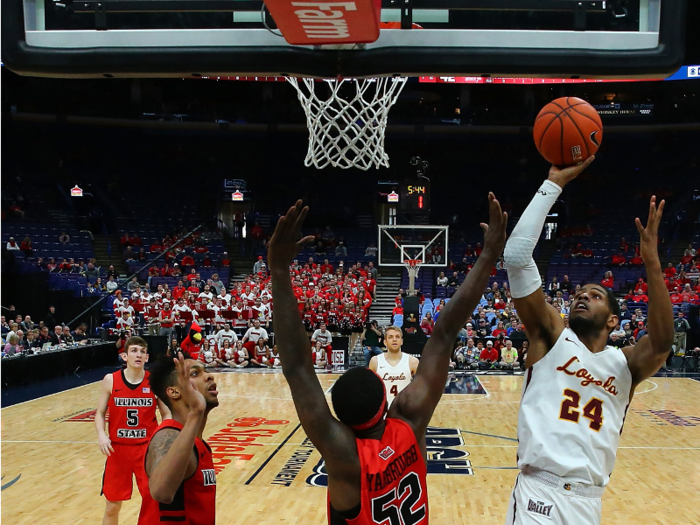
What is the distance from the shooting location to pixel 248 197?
2902 cm

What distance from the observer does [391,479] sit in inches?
79.2

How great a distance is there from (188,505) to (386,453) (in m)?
1.34

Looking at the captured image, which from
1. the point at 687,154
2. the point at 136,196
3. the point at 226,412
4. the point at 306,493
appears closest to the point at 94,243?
the point at 136,196

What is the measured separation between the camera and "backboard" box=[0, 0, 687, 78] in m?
3.28

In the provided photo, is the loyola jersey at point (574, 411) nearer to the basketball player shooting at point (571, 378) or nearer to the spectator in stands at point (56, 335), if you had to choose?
the basketball player shooting at point (571, 378)

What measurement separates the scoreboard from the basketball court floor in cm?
1620

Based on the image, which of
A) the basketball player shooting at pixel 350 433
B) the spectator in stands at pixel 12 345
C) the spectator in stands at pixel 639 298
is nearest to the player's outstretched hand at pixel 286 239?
the basketball player shooting at pixel 350 433

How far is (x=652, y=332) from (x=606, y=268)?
71.7 ft

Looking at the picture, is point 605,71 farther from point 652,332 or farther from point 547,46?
point 652,332

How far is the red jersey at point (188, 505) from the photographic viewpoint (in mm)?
2949

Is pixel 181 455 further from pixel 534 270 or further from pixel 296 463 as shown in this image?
pixel 296 463

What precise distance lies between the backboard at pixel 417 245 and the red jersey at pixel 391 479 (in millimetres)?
18724

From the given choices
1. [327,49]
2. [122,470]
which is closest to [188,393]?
[327,49]

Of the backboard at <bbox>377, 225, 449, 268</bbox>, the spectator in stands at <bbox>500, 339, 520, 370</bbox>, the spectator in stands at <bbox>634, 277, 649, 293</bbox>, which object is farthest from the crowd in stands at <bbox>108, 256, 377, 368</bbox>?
the spectator in stands at <bbox>634, 277, 649, 293</bbox>
